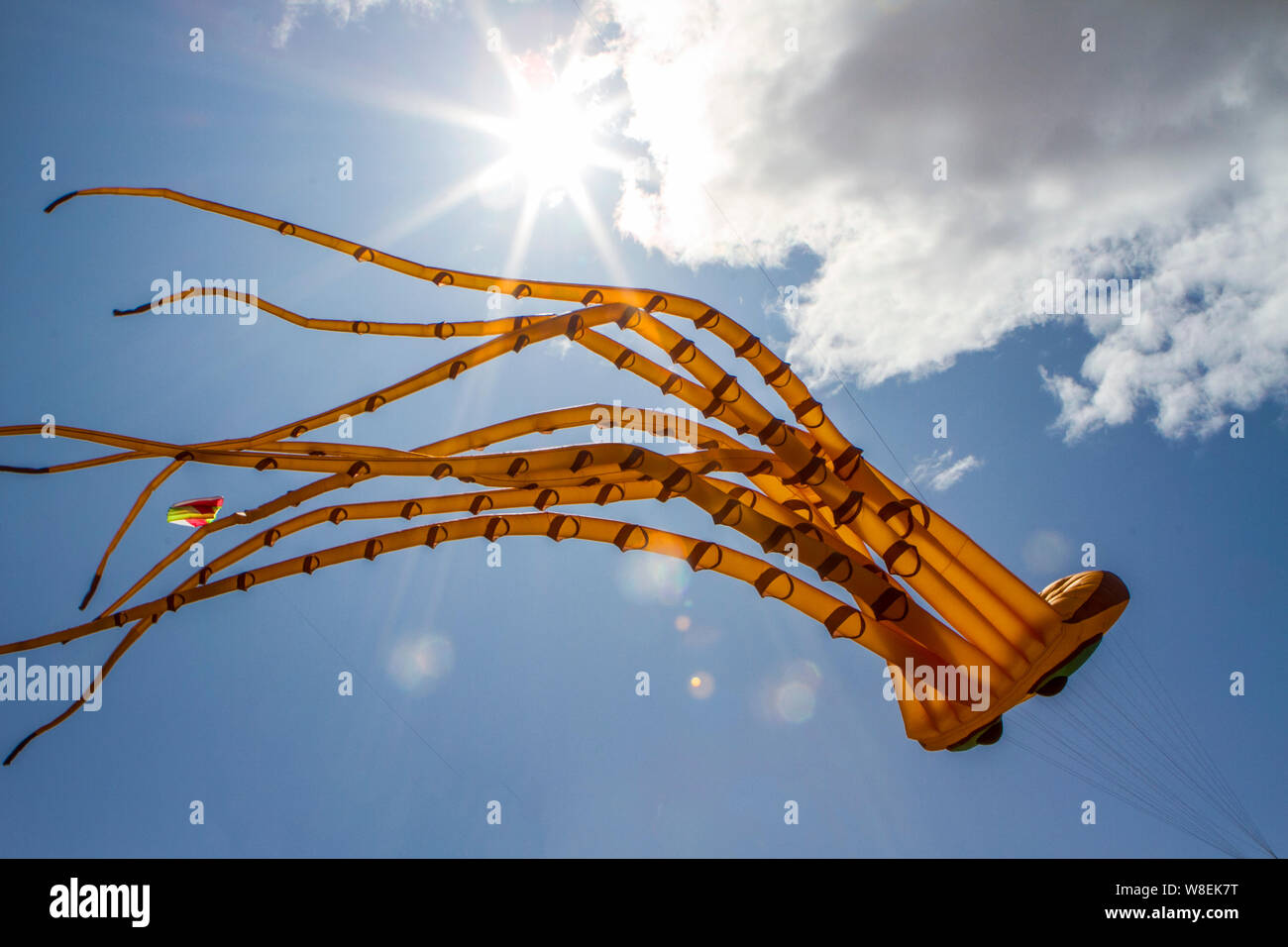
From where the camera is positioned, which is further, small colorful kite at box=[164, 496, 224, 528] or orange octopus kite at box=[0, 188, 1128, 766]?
small colorful kite at box=[164, 496, 224, 528]

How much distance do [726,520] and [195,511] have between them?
44.9 feet

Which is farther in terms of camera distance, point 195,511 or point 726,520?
point 195,511

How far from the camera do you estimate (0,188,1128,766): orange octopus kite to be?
40.0 ft

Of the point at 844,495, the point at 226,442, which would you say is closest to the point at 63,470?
the point at 226,442

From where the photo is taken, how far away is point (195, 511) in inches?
612

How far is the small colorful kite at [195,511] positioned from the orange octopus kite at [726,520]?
4.03 ft

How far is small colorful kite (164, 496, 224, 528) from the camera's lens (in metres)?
15.4

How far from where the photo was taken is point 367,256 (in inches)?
566

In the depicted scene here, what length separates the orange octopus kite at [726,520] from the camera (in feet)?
40.0

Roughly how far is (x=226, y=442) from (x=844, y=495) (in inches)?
501

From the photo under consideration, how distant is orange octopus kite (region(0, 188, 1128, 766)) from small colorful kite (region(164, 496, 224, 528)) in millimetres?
1229

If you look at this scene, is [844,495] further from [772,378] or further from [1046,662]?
[1046,662]

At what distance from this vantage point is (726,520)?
11.0 meters

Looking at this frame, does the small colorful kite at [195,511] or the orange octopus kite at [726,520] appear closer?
the orange octopus kite at [726,520]
